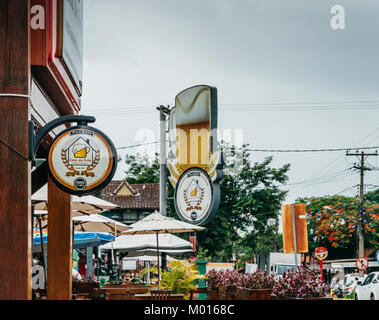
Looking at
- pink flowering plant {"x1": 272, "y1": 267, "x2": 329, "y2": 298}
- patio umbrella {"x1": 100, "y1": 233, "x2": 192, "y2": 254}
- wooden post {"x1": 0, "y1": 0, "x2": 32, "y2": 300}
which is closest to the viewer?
wooden post {"x1": 0, "y1": 0, "x2": 32, "y2": 300}

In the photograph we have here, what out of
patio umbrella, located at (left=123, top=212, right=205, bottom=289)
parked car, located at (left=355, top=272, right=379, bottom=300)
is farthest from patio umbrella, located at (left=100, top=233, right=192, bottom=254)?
parked car, located at (left=355, top=272, right=379, bottom=300)

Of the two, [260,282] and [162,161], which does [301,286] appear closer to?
[260,282]

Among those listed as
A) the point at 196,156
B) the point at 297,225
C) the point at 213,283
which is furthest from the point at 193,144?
the point at 297,225

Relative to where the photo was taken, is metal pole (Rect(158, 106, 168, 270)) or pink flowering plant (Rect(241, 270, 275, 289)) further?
metal pole (Rect(158, 106, 168, 270))

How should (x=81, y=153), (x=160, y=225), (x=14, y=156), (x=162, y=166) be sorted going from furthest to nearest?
(x=162, y=166)
(x=160, y=225)
(x=81, y=153)
(x=14, y=156)

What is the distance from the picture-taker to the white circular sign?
10.3 metres

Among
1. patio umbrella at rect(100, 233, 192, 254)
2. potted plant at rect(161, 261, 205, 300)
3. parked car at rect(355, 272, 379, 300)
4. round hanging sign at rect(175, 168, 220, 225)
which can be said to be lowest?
parked car at rect(355, 272, 379, 300)

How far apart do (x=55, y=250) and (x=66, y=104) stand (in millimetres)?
1532

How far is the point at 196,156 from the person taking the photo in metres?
11.2

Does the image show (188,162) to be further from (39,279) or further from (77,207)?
(39,279)

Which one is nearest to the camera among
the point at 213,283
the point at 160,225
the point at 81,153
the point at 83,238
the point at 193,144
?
the point at 81,153

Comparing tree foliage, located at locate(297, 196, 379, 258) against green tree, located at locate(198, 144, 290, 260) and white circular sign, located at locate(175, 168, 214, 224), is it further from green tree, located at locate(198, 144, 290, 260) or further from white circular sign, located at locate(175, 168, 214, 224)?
white circular sign, located at locate(175, 168, 214, 224)

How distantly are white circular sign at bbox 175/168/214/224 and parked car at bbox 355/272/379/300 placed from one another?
12.0 meters

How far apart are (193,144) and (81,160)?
21.9 ft
